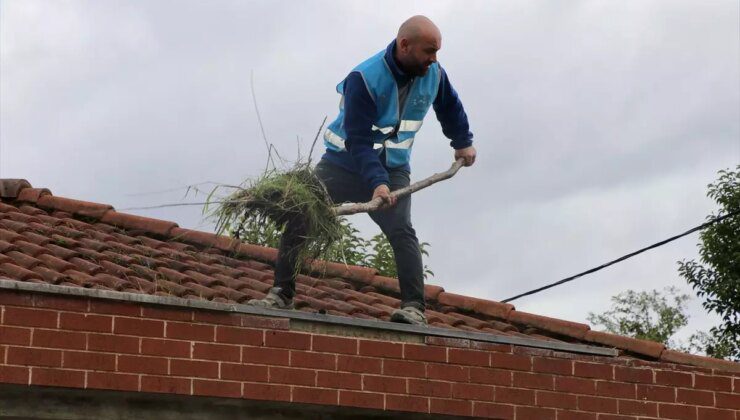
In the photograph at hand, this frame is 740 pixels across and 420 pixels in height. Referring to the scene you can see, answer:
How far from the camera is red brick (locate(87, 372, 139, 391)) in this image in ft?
19.1

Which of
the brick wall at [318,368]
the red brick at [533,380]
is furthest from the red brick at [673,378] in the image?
the red brick at [533,380]

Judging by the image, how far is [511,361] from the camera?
22.6 feet

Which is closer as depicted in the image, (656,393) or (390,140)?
(390,140)

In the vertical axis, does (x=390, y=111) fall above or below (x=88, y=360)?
above

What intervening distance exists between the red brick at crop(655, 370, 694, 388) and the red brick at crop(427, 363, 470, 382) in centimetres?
122

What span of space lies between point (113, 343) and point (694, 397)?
11.1 feet

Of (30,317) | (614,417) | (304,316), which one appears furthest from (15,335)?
(614,417)

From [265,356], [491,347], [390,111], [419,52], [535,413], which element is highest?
[419,52]

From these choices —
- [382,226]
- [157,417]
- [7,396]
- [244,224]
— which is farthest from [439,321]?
[7,396]

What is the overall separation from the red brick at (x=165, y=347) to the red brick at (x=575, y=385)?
2134 millimetres

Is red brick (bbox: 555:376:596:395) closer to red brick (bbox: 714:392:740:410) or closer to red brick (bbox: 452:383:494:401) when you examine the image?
red brick (bbox: 452:383:494:401)

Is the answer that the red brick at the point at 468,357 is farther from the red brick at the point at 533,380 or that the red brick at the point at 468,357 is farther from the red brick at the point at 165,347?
the red brick at the point at 165,347

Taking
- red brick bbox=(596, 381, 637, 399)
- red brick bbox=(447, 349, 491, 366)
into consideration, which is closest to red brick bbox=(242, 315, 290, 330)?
red brick bbox=(447, 349, 491, 366)

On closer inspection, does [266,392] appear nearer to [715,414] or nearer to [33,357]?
[33,357]
